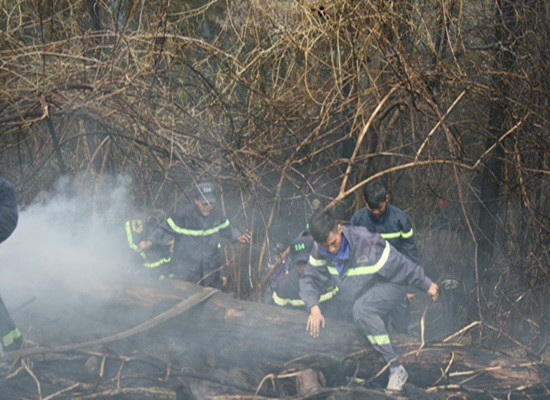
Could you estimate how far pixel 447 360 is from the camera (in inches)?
199

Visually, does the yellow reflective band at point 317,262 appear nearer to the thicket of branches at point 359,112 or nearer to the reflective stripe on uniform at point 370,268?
the reflective stripe on uniform at point 370,268

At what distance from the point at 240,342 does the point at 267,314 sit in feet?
1.18

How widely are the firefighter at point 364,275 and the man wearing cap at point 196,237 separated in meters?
2.36

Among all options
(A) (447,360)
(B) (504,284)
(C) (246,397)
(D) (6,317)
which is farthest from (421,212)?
(D) (6,317)

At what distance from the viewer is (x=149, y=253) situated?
762 centimetres

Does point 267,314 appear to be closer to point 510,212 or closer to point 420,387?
point 420,387

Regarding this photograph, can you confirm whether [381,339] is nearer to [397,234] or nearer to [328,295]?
[328,295]

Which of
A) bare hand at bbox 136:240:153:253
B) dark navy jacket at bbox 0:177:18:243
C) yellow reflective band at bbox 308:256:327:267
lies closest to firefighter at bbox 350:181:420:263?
yellow reflective band at bbox 308:256:327:267

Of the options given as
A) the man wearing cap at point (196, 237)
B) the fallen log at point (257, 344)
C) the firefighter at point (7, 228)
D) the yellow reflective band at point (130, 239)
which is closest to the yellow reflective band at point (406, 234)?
the fallen log at point (257, 344)

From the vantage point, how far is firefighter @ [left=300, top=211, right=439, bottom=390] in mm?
4891

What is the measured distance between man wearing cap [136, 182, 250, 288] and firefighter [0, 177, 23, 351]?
102 inches

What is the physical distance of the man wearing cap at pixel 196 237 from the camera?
7504mm

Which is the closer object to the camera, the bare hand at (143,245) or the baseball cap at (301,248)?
the baseball cap at (301,248)

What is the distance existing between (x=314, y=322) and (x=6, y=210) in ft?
8.76
